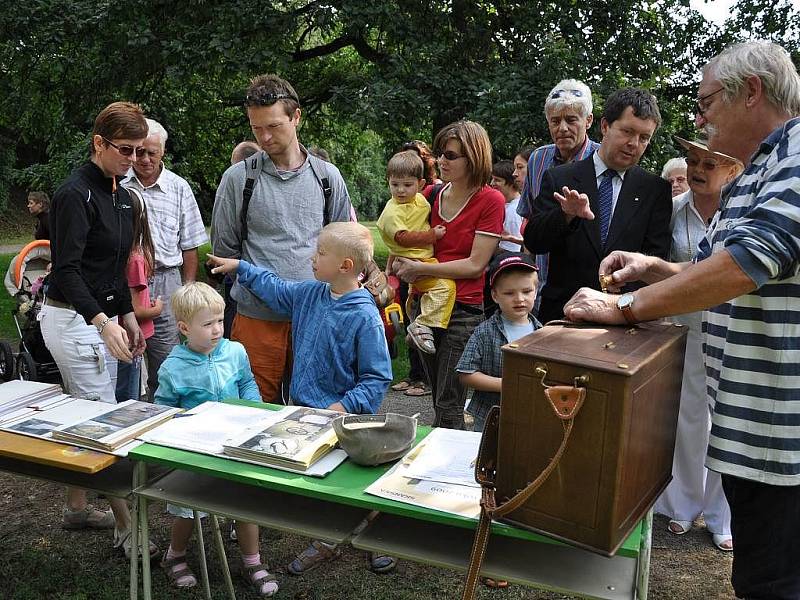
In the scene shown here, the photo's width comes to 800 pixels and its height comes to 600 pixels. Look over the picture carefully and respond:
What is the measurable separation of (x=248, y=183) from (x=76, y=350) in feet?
3.59

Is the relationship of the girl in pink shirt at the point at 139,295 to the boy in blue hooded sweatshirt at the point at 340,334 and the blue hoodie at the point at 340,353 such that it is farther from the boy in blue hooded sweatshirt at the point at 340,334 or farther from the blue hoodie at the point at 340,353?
the blue hoodie at the point at 340,353

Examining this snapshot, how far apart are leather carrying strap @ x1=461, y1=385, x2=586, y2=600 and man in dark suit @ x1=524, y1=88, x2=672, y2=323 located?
1453 millimetres

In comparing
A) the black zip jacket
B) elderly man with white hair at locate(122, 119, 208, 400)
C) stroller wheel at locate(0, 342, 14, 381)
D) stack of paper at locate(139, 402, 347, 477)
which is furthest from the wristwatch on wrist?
stroller wheel at locate(0, 342, 14, 381)

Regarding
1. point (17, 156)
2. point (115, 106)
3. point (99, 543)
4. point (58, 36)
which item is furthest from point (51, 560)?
point (17, 156)

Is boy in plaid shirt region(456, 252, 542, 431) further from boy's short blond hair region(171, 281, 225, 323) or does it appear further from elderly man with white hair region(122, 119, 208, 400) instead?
elderly man with white hair region(122, 119, 208, 400)

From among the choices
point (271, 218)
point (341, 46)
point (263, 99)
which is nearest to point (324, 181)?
point (271, 218)

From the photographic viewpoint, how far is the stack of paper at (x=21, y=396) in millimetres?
2775

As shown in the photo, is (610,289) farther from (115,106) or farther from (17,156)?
(17,156)

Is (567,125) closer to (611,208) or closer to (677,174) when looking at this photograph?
(611,208)

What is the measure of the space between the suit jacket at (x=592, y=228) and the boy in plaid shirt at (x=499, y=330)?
18cm

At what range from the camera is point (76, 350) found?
126 inches

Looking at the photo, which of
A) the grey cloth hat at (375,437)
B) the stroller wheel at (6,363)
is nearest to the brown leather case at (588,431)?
the grey cloth hat at (375,437)

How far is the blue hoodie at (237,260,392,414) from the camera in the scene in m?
2.81

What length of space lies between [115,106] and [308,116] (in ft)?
31.5
